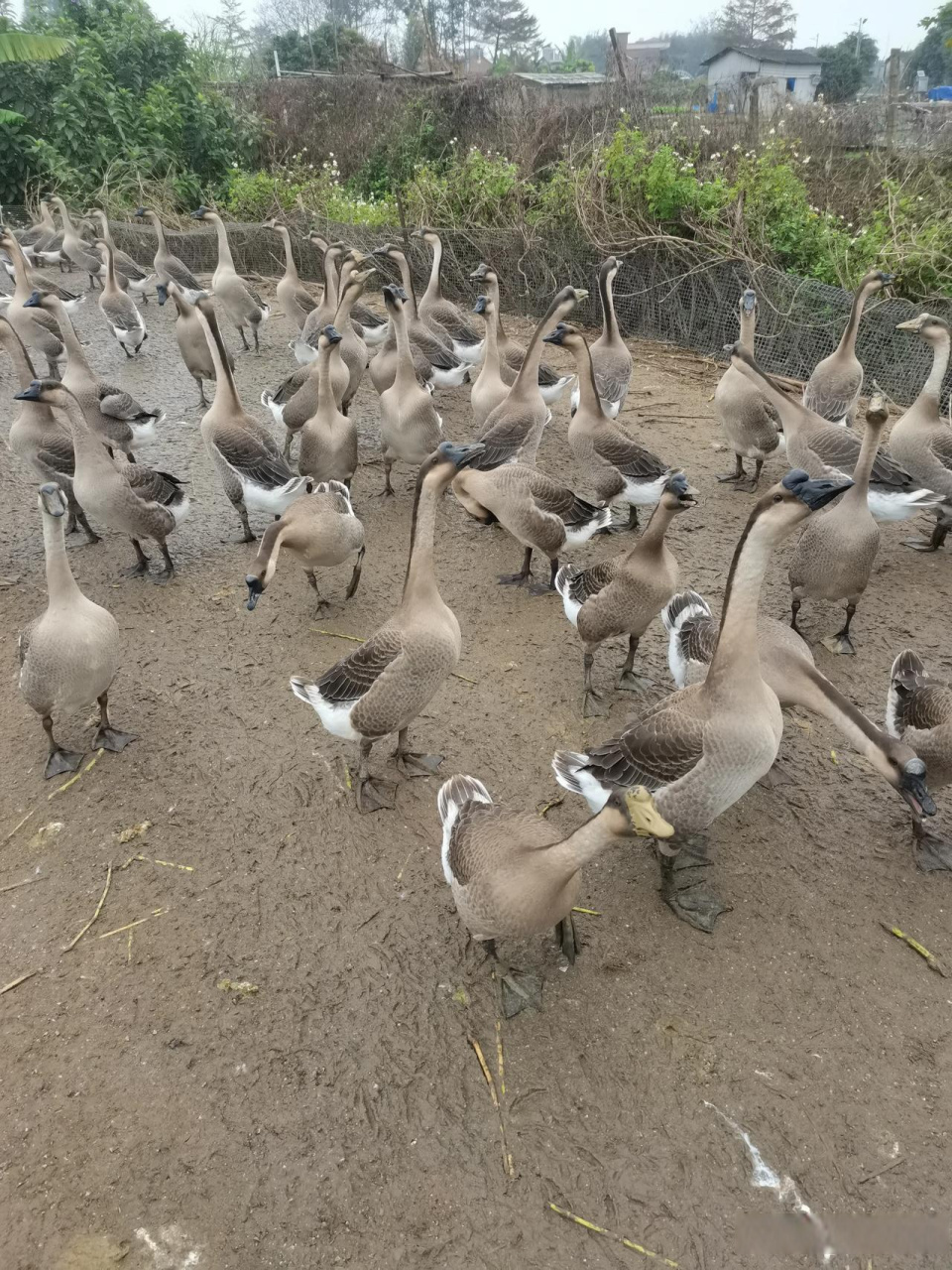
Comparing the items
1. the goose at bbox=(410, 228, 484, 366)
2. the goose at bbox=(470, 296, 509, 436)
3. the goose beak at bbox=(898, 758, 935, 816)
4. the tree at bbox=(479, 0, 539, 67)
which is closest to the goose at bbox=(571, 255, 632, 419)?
the goose at bbox=(470, 296, 509, 436)

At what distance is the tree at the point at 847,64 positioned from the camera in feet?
136

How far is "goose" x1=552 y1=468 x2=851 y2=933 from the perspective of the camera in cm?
342

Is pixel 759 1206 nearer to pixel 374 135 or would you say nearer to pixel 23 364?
pixel 23 364

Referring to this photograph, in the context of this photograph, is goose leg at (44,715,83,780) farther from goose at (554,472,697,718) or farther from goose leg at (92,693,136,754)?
goose at (554,472,697,718)

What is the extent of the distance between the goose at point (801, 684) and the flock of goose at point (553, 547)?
1 centimetres

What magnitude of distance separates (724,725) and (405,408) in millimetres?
5070

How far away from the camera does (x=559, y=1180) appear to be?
3.00m

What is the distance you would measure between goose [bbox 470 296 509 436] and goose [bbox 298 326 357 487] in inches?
64.1

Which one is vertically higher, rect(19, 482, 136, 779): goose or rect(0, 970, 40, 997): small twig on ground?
rect(19, 482, 136, 779): goose

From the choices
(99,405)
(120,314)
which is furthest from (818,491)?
(120,314)

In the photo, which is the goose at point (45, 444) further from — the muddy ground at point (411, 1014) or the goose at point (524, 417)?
the goose at point (524, 417)

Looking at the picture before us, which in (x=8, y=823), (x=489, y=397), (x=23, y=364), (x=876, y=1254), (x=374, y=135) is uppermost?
(x=374, y=135)

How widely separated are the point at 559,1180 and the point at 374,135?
73.6ft

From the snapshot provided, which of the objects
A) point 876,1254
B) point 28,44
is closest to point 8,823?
point 876,1254
